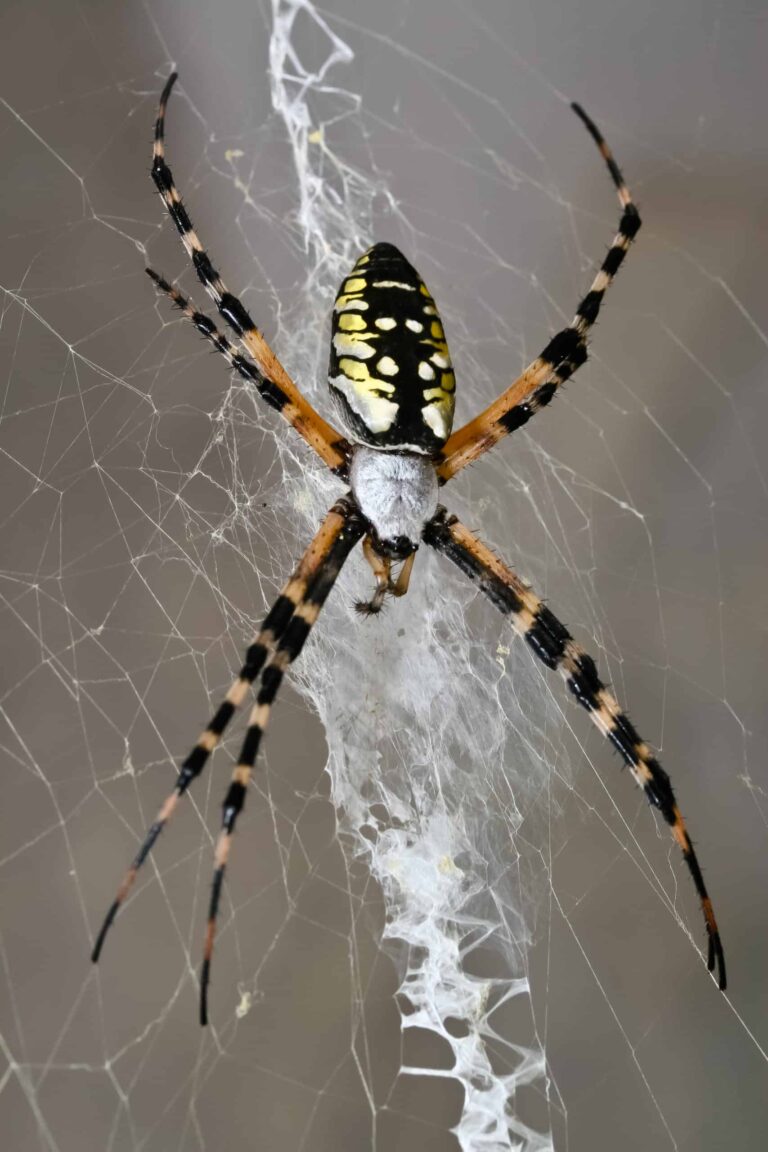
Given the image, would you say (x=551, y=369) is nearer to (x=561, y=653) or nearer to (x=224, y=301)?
(x=561, y=653)

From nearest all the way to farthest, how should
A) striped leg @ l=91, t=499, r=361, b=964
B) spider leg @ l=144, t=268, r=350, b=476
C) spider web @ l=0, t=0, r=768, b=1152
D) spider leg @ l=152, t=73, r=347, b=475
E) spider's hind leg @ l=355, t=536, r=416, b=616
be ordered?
striped leg @ l=91, t=499, r=361, b=964
spider leg @ l=144, t=268, r=350, b=476
spider leg @ l=152, t=73, r=347, b=475
spider's hind leg @ l=355, t=536, r=416, b=616
spider web @ l=0, t=0, r=768, b=1152

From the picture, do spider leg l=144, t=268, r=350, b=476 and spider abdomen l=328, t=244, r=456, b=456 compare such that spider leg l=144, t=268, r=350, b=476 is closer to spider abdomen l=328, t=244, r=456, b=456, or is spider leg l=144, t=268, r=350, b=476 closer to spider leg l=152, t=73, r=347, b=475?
spider leg l=152, t=73, r=347, b=475

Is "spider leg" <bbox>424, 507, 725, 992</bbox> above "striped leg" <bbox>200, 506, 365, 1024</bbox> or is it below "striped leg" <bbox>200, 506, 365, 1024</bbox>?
above

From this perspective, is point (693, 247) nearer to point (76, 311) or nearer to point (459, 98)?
point (459, 98)

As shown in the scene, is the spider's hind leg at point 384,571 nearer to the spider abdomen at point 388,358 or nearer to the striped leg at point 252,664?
the striped leg at point 252,664

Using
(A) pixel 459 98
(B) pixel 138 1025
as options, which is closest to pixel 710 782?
(B) pixel 138 1025

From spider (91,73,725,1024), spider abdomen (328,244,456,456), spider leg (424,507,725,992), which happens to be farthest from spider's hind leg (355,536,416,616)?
spider abdomen (328,244,456,456)

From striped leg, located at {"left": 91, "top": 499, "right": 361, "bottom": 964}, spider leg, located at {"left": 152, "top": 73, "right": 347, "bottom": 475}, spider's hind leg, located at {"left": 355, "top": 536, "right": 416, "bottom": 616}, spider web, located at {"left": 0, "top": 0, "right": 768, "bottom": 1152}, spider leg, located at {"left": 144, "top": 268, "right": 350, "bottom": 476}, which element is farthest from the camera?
spider web, located at {"left": 0, "top": 0, "right": 768, "bottom": 1152}
